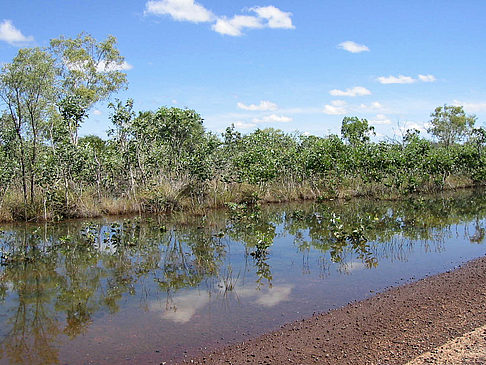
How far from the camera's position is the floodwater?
18.5ft

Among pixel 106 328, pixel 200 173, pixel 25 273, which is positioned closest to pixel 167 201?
pixel 200 173

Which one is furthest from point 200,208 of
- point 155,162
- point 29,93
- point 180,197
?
point 29,93

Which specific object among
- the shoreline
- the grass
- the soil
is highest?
the grass

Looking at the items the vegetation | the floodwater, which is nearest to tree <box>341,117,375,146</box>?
the vegetation

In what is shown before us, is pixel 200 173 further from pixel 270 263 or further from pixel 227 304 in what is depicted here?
pixel 227 304

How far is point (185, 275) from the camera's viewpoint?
27.7ft

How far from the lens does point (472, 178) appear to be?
28.1 metres

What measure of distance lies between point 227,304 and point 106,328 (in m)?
1.89

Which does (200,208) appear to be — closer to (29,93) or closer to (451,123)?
(29,93)

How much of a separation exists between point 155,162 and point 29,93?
592 cm

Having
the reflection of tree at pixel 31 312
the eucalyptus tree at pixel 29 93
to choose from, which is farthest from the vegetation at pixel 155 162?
the reflection of tree at pixel 31 312

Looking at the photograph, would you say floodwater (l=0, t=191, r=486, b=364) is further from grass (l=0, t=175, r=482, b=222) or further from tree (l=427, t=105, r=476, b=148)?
tree (l=427, t=105, r=476, b=148)

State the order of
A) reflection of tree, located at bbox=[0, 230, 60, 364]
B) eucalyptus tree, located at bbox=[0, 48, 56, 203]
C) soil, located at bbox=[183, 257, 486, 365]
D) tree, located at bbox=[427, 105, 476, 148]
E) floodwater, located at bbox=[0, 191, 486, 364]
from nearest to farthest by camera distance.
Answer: soil, located at bbox=[183, 257, 486, 365], reflection of tree, located at bbox=[0, 230, 60, 364], floodwater, located at bbox=[0, 191, 486, 364], eucalyptus tree, located at bbox=[0, 48, 56, 203], tree, located at bbox=[427, 105, 476, 148]

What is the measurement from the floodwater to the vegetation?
172 cm
